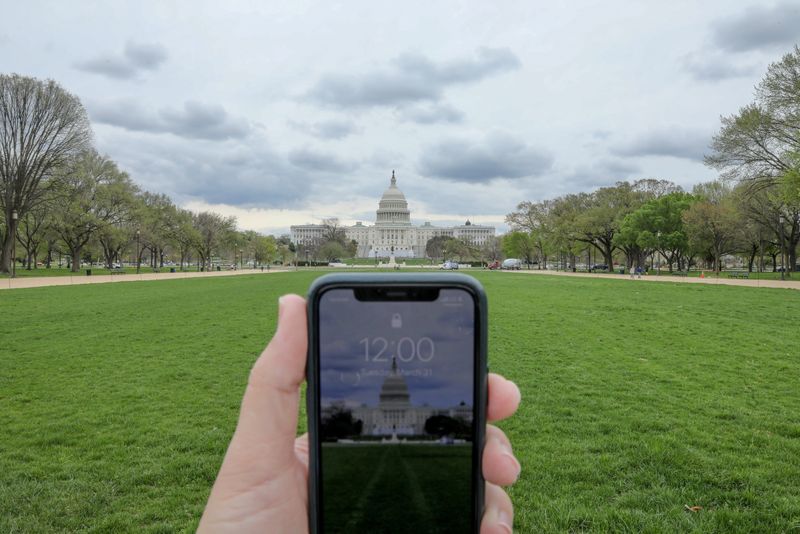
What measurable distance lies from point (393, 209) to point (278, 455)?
182m

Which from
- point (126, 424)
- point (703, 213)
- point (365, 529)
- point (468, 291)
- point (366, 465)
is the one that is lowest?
point (126, 424)

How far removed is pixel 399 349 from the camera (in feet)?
7.23

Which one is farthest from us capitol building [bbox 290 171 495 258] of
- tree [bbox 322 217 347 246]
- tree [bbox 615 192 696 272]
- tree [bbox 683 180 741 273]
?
tree [bbox 683 180 741 273]

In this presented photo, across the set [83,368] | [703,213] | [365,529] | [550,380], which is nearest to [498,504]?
[365,529]

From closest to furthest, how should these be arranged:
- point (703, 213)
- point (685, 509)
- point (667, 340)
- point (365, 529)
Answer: point (365, 529)
point (685, 509)
point (667, 340)
point (703, 213)

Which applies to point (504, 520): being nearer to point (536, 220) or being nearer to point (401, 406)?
point (401, 406)

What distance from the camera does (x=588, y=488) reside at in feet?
17.1

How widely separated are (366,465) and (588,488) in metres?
3.96

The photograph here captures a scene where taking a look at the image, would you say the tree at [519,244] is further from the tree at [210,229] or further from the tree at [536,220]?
the tree at [210,229]

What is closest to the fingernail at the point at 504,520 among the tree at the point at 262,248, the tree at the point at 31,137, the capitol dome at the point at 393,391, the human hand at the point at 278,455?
the human hand at the point at 278,455

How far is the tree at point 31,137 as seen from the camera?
1687 inches

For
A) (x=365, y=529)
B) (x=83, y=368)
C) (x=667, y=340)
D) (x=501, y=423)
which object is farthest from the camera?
(x=667, y=340)

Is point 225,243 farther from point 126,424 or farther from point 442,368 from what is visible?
point 442,368

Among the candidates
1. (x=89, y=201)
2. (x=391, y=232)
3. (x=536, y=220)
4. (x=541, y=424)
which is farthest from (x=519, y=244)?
(x=541, y=424)
